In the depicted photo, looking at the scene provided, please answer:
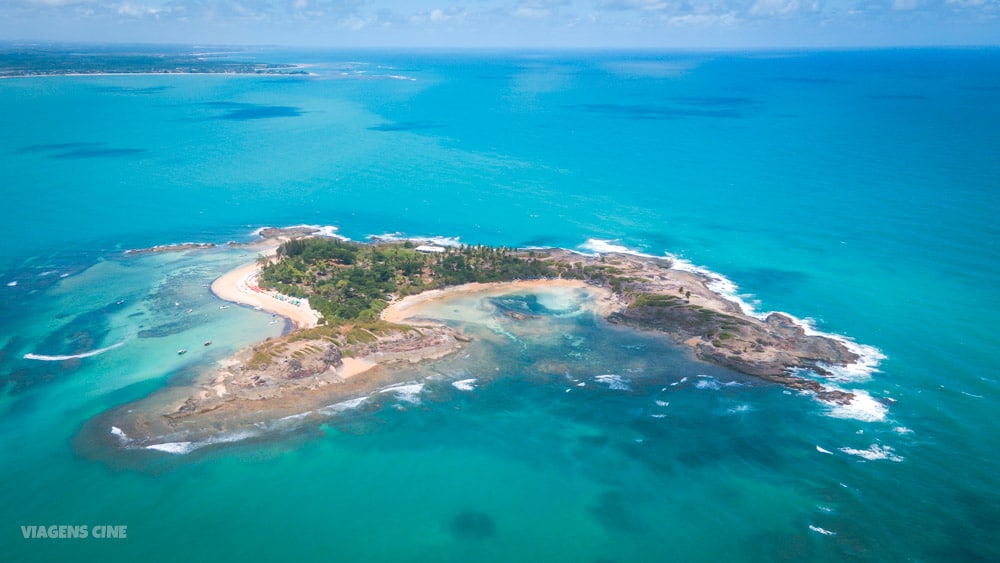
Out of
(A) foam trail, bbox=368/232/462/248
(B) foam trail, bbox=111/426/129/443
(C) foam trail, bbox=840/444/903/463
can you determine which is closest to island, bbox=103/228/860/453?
(B) foam trail, bbox=111/426/129/443

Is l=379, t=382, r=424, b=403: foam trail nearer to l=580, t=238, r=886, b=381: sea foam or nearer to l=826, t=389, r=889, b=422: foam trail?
l=826, t=389, r=889, b=422: foam trail

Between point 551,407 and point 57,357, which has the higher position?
point 57,357

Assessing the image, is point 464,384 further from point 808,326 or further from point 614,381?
point 808,326

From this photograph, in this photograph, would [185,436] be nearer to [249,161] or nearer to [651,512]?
[651,512]

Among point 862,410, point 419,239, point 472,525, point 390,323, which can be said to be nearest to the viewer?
point 472,525

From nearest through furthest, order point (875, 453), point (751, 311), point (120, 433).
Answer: point (875, 453) → point (120, 433) → point (751, 311)

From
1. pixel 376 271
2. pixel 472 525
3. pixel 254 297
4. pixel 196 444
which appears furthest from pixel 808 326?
pixel 254 297
